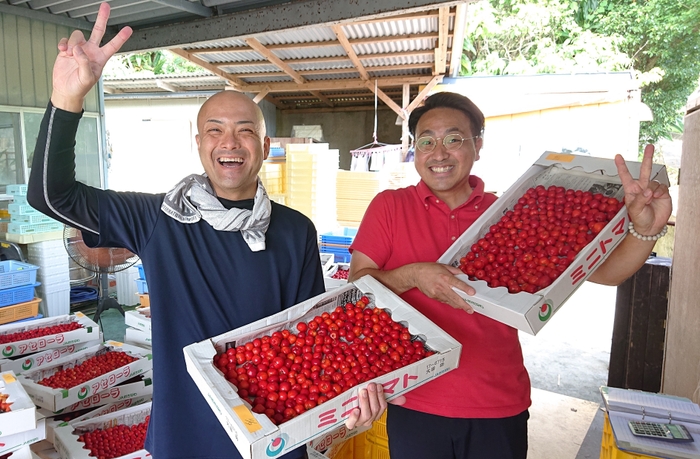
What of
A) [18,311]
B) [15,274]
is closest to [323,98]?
[15,274]

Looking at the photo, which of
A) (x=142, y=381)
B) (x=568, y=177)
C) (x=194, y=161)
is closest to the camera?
(x=568, y=177)

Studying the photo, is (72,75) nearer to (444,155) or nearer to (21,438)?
(444,155)

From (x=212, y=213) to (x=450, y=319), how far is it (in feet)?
3.07

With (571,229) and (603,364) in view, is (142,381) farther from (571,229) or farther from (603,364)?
(603,364)

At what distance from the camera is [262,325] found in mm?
1520

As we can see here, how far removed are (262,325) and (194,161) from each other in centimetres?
1144

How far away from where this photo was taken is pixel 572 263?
145 centimetres

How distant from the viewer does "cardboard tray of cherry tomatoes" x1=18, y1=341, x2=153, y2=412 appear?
8.74 ft

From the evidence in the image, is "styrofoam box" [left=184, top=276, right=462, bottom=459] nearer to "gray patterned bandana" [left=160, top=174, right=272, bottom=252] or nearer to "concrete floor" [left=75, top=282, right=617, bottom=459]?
"gray patterned bandana" [left=160, top=174, right=272, bottom=252]

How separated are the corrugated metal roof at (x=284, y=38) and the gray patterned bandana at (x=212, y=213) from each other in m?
2.33

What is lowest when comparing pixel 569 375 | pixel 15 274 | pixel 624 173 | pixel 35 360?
pixel 569 375

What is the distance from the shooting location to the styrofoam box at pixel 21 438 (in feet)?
6.82

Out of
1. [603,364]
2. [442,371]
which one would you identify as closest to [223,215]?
[442,371]

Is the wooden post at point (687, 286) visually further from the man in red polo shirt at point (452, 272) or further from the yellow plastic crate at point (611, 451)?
the man in red polo shirt at point (452, 272)
